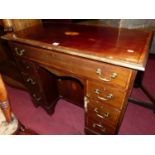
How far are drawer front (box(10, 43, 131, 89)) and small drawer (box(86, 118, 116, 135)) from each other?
0.52m

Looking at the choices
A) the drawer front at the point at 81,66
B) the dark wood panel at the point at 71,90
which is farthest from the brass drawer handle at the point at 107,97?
the dark wood panel at the point at 71,90

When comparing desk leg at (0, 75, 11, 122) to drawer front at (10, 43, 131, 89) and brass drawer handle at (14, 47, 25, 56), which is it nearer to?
drawer front at (10, 43, 131, 89)

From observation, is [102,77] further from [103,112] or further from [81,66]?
[103,112]

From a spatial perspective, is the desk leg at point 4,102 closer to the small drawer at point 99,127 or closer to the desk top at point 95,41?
the desk top at point 95,41

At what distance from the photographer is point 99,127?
1307 millimetres

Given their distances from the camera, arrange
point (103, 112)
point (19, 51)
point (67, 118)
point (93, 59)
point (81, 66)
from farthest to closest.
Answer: point (67, 118)
point (19, 51)
point (103, 112)
point (81, 66)
point (93, 59)

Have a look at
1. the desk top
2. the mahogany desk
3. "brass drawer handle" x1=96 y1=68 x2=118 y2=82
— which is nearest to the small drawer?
the mahogany desk

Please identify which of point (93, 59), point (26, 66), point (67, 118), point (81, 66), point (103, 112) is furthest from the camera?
point (67, 118)

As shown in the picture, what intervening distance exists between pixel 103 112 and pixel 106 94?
214mm

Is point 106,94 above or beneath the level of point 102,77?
beneath

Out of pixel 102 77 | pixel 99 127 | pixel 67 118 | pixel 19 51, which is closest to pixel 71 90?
pixel 67 118

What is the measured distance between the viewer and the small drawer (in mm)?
1240

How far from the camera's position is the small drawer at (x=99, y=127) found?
4.07 ft
